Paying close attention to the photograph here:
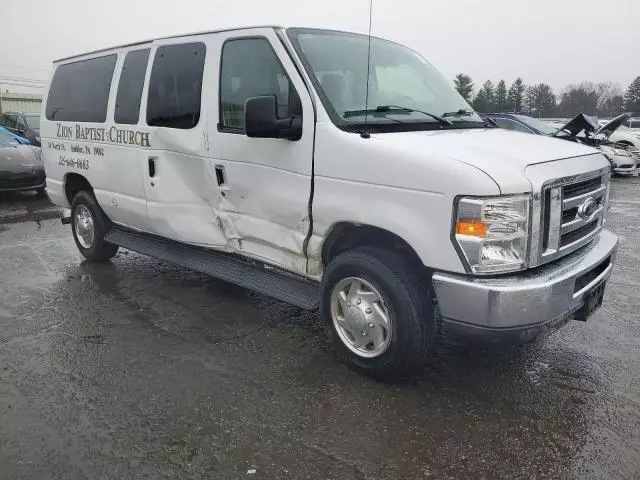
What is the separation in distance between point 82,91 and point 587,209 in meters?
4.96

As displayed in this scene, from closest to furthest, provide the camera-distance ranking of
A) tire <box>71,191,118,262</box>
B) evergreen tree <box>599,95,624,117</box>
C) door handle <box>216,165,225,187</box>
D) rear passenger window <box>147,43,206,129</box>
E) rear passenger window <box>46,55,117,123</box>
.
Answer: door handle <box>216,165,225,187</box> < rear passenger window <box>147,43,206,129</box> < rear passenger window <box>46,55,117,123</box> < tire <box>71,191,118,262</box> < evergreen tree <box>599,95,624,117</box>

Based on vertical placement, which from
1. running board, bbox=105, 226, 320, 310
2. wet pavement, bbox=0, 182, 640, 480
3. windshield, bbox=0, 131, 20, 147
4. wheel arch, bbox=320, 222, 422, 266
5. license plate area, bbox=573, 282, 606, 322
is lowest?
wet pavement, bbox=0, 182, 640, 480

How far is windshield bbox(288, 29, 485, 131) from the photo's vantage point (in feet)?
11.8

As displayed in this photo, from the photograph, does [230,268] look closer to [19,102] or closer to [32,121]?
[32,121]

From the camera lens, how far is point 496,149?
3172mm

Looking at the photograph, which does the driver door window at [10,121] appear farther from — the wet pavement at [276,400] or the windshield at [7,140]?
the wet pavement at [276,400]

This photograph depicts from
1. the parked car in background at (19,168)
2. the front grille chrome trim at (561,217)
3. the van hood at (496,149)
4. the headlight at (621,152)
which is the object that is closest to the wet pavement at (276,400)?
the front grille chrome trim at (561,217)

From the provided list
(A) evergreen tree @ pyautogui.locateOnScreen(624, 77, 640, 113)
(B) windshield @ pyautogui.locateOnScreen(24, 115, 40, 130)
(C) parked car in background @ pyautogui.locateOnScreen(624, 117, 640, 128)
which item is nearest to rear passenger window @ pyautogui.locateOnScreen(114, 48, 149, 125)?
(B) windshield @ pyautogui.locateOnScreen(24, 115, 40, 130)

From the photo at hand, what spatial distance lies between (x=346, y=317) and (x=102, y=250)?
3676mm

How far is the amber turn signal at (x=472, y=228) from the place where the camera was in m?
2.85

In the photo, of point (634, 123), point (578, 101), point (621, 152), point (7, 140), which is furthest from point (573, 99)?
point (7, 140)

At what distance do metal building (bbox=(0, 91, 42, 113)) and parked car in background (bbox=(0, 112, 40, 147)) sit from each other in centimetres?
3264

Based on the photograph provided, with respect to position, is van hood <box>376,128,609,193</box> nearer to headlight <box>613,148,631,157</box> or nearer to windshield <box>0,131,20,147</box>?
windshield <box>0,131,20,147</box>

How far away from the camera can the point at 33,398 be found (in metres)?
3.34
